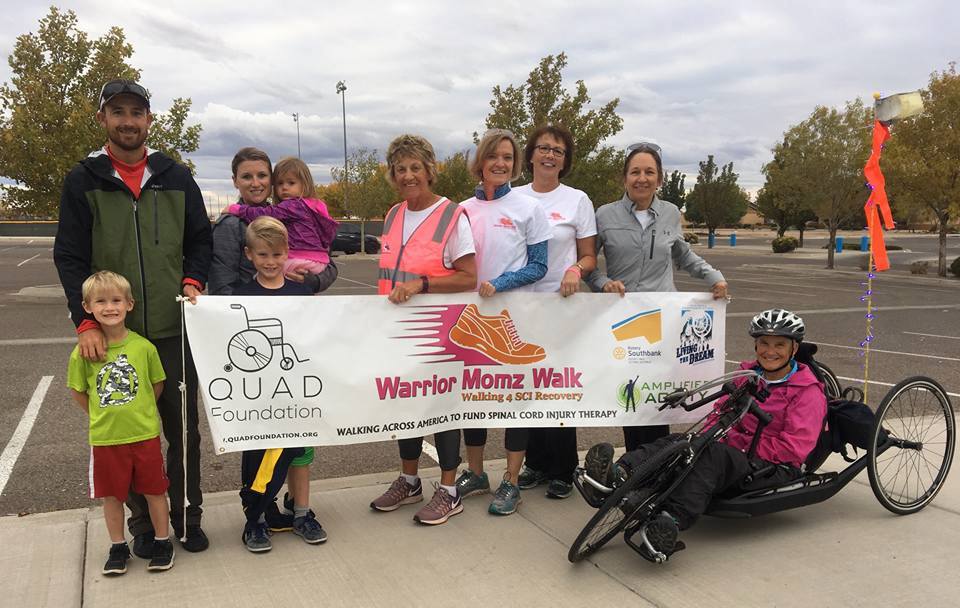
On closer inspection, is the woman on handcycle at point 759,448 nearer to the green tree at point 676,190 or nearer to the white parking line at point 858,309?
the white parking line at point 858,309

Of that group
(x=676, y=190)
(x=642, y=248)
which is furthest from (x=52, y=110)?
(x=676, y=190)

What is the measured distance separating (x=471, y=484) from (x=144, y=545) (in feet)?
5.93

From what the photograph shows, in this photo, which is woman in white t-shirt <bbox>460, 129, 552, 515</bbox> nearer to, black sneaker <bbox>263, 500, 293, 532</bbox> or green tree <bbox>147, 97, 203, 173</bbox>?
black sneaker <bbox>263, 500, 293, 532</bbox>

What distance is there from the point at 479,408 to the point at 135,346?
1.87 m

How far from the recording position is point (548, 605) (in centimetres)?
300

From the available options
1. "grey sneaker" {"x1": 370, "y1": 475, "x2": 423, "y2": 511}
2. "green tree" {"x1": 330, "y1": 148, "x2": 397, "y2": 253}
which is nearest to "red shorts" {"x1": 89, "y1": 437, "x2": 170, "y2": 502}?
"grey sneaker" {"x1": 370, "y1": 475, "x2": 423, "y2": 511}

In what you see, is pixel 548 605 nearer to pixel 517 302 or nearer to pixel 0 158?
pixel 517 302

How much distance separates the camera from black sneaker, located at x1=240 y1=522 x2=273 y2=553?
11.4 ft

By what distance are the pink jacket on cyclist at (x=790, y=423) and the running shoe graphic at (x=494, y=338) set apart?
3.75 feet

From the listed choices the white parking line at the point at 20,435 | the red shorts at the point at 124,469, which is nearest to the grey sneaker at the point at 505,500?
the red shorts at the point at 124,469

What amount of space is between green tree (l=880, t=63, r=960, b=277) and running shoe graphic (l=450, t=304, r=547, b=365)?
23.7 metres

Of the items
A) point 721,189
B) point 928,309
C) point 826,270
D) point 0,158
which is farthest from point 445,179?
point 721,189

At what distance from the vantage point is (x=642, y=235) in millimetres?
4168

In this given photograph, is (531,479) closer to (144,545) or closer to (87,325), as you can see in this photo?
(144,545)
